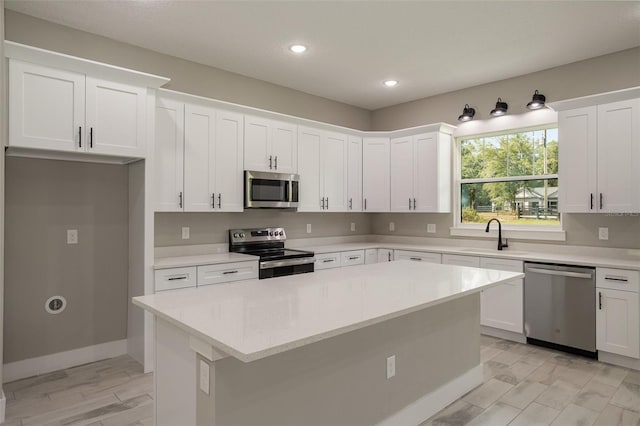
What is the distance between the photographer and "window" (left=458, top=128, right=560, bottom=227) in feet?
14.3

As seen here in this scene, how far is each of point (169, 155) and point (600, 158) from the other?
392 cm

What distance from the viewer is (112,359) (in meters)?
3.52

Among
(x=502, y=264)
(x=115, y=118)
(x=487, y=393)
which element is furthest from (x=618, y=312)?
(x=115, y=118)

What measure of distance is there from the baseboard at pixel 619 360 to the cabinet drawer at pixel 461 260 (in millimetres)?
1291

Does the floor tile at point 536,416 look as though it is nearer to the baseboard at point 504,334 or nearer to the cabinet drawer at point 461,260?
the baseboard at point 504,334

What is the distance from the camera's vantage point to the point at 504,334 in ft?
13.5

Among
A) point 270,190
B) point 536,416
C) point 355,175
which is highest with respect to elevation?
point 355,175

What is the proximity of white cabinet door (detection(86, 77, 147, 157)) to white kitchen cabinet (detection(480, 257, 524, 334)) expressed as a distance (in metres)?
3.49

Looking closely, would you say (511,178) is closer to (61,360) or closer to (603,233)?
(603,233)

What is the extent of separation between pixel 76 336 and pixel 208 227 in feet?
4.93

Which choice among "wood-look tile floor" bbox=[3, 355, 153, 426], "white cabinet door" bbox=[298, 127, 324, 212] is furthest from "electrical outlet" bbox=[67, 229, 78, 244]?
"white cabinet door" bbox=[298, 127, 324, 212]

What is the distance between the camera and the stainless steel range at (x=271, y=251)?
3.87m

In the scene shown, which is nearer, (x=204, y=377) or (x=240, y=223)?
(x=204, y=377)

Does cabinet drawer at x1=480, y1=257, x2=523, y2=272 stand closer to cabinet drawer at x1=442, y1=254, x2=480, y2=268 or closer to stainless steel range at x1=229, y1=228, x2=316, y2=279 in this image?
cabinet drawer at x1=442, y1=254, x2=480, y2=268
